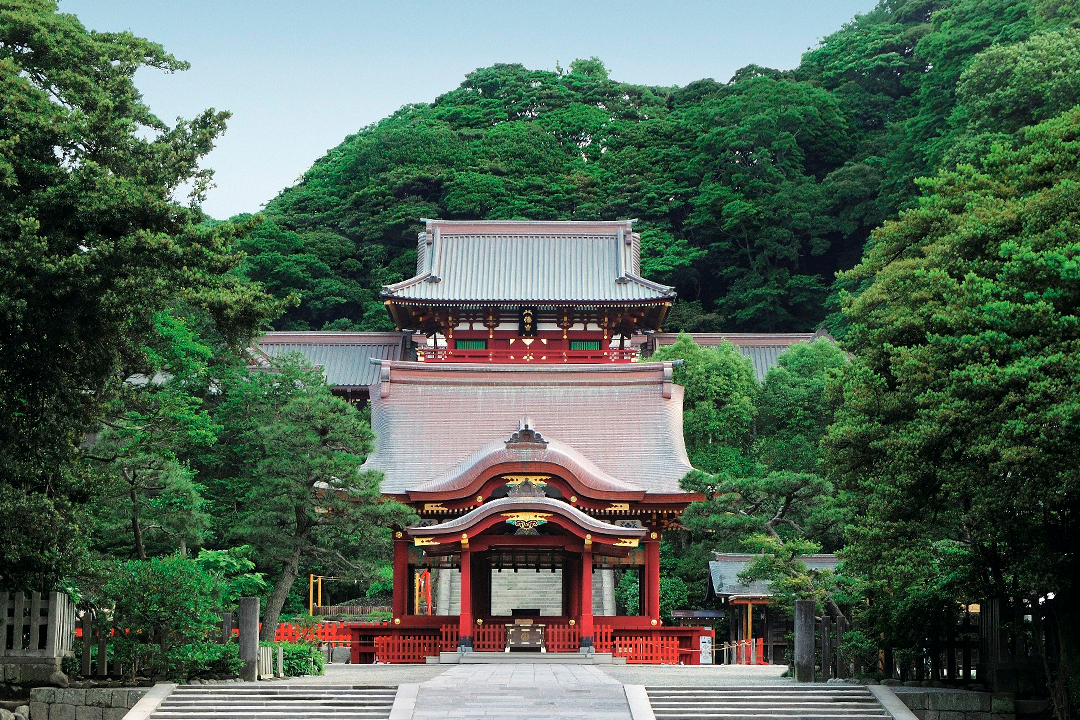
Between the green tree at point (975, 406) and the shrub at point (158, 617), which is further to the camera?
the shrub at point (158, 617)

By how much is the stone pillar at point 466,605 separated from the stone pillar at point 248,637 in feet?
19.7

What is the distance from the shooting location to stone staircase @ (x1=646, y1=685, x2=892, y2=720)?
1443 cm

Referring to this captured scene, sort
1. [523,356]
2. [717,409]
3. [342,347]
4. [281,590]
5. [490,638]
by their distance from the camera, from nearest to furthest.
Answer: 1. [490,638]
2. [281,590]
3. [717,409]
4. [523,356]
5. [342,347]

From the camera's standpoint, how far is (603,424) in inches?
1119

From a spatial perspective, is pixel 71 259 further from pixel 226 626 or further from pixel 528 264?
pixel 528 264

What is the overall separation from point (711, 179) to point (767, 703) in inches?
1569

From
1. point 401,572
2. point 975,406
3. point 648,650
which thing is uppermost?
point 975,406

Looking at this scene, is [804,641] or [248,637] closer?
[248,637]

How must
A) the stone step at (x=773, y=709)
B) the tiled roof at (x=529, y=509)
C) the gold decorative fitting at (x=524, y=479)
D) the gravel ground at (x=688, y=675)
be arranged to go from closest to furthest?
the stone step at (x=773, y=709)
the gravel ground at (x=688, y=675)
the tiled roof at (x=529, y=509)
the gold decorative fitting at (x=524, y=479)

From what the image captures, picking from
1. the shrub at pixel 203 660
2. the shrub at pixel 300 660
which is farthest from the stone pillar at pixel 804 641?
the shrub at pixel 203 660

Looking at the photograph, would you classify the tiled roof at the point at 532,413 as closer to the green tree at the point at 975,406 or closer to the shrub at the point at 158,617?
the green tree at the point at 975,406

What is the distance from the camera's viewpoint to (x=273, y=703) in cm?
1482

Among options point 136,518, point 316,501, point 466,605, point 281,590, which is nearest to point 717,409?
point 466,605

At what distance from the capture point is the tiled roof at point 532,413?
2711 centimetres
